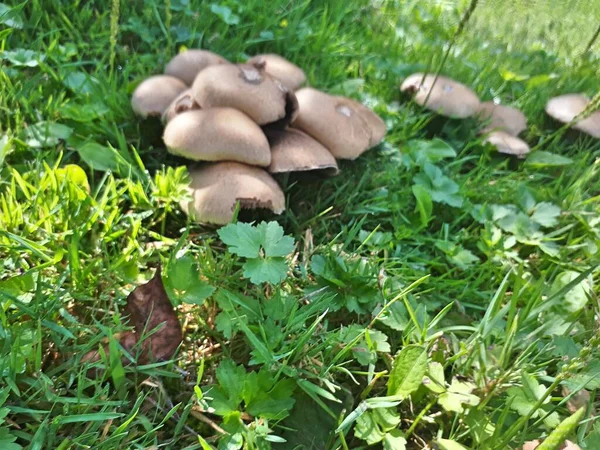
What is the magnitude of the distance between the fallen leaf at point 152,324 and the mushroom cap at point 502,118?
223cm

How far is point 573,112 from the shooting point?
3.04 meters

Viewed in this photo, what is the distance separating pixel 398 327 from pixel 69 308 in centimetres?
112

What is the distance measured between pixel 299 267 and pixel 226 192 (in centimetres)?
42

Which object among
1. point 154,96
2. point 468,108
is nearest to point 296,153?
point 154,96

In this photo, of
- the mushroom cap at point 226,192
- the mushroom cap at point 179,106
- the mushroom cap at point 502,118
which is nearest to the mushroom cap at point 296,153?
the mushroom cap at point 226,192

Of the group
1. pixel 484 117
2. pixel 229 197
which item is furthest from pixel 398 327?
pixel 484 117

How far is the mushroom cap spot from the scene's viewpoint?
7.45 feet

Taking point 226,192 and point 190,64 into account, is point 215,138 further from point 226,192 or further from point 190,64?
point 190,64

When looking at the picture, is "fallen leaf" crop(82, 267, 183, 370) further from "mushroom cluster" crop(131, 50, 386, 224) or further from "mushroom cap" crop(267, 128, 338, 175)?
"mushroom cap" crop(267, 128, 338, 175)

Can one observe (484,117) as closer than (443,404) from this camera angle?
No

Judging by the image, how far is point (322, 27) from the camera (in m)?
3.25

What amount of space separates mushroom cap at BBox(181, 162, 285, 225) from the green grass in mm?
109

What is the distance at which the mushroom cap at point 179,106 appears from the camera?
2119mm

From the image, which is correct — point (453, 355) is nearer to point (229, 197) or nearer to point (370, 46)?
point (229, 197)
